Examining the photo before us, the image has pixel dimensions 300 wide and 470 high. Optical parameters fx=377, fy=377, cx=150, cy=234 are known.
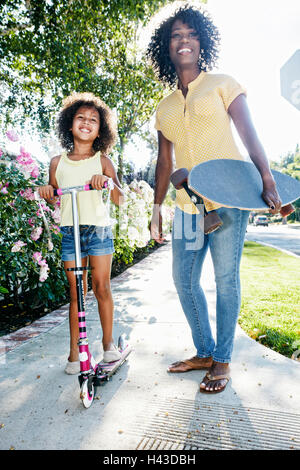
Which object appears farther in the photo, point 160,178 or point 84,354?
point 160,178

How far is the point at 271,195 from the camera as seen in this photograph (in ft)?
6.77

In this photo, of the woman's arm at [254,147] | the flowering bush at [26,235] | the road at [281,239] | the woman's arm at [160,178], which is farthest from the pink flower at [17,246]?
the road at [281,239]

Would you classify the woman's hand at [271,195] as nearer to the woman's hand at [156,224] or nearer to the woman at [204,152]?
the woman at [204,152]

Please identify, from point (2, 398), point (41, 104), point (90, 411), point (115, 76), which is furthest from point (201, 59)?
point (41, 104)

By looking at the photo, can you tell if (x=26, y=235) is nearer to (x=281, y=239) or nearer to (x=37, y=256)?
(x=37, y=256)

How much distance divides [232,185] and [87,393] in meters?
1.37

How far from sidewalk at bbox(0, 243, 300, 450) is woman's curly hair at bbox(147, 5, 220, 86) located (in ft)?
6.60

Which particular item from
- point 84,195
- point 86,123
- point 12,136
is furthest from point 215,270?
point 12,136

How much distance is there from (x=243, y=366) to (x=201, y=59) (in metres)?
2.07

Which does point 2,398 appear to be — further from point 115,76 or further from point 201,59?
point 115,76

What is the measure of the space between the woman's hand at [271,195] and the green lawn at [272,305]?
137 cm

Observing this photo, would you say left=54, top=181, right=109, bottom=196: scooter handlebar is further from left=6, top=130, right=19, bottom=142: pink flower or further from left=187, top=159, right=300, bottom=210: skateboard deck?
left=6, top=130, right=19, bottom=142: pink flower

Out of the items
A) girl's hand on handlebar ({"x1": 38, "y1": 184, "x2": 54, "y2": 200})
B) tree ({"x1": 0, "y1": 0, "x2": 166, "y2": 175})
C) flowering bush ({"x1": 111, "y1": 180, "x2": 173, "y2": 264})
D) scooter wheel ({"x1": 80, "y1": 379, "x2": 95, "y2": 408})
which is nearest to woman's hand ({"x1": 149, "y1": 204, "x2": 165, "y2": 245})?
girl's hand on handlebar ({"x1": 38, "y1": 184, "x2": 54, "y2": 200})

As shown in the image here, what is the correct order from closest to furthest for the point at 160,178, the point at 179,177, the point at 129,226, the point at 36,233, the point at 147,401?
the point at 147,401 → the point at 179,177 → the point at 160,178 → the point at 36,233 → the point at 129,226
